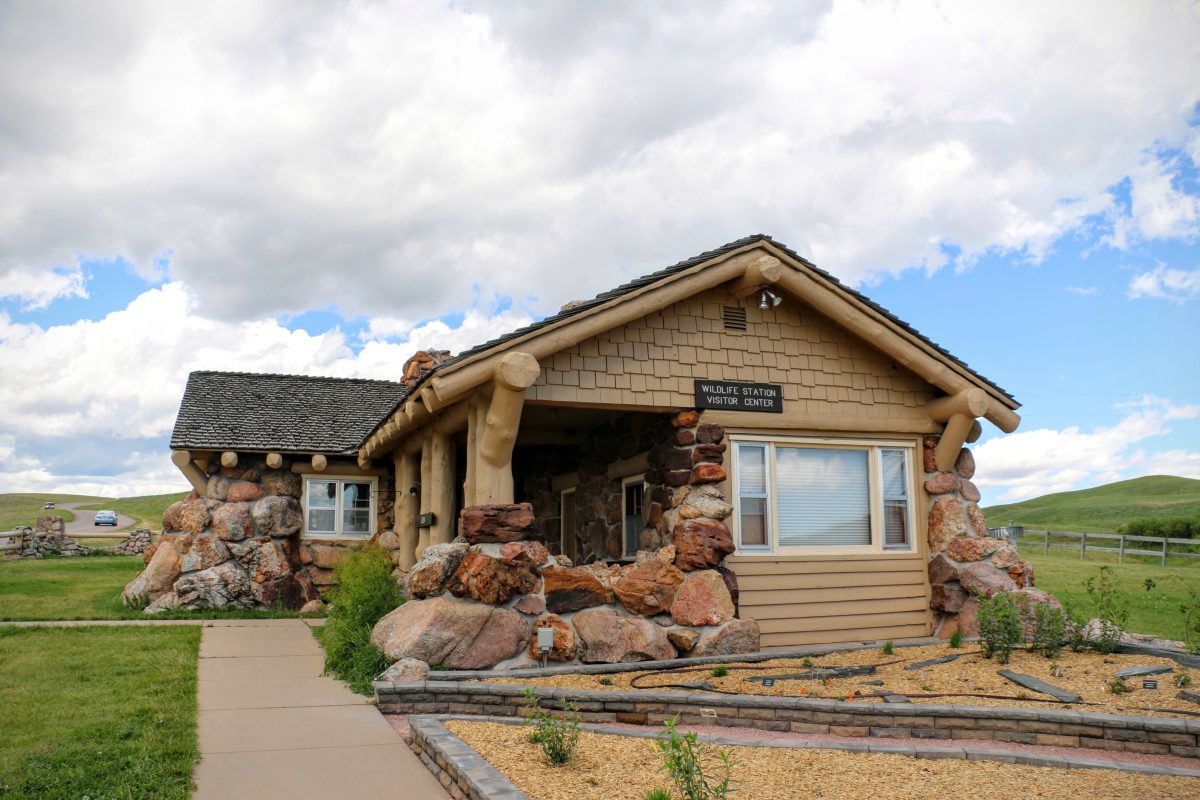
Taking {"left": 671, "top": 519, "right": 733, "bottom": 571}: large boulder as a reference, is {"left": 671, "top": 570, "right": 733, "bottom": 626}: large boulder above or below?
below

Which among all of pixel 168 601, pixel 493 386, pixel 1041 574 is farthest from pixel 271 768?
pixel 1041 574

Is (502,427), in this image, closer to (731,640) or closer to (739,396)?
(739,396)

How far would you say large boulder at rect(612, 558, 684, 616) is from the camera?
948 cm

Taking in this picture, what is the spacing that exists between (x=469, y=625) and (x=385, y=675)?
930 mm

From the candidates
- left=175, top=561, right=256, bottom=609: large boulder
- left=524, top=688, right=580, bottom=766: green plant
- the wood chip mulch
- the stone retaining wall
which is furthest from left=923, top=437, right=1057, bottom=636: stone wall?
left=175, top=561, right=256, bottom=609: large boulder

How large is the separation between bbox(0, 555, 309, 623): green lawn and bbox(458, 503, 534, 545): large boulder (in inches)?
279

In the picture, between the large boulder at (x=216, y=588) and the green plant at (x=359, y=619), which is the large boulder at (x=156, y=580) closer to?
the large boulder at (x=216, y=588)

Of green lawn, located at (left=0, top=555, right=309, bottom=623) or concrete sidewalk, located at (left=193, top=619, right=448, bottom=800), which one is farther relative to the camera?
green lawn, located at (left=0, top=555, right=309, bottom=623)

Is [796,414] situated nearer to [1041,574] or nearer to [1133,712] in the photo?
[1133,712]

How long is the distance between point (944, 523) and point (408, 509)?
7934 millimetres

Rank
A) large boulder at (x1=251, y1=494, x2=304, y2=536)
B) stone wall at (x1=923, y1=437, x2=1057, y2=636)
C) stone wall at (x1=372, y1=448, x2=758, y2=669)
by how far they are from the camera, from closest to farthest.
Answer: stone wall at (x1=372, y1=448, x2=758, y2=669), stone wall at (x1=923, y1=437, x2=1057, y2=636), large boulder at (x1=251, y1=494, x2=304, y2=536)

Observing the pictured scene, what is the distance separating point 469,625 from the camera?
8.56 m

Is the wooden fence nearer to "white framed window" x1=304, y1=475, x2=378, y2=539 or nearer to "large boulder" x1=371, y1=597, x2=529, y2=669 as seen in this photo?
"white framed window" x1=304, y1=475, x2=378, y2=539

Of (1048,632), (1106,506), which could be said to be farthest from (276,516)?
(1106,506)
